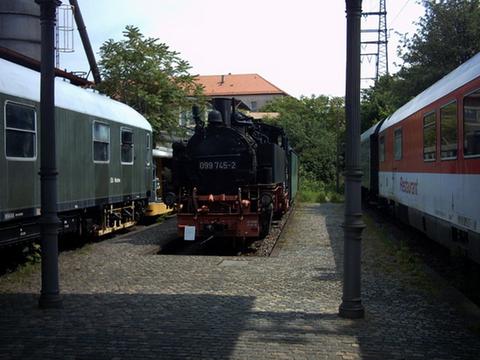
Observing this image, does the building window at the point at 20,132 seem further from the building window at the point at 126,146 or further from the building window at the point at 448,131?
the building window at the point at 448,131

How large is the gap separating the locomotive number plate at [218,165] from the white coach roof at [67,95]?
2430 mm

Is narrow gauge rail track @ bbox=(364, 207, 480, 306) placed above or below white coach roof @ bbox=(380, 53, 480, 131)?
below

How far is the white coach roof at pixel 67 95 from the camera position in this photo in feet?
30.1

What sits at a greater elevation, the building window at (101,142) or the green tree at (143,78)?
the green tree at (143,78)

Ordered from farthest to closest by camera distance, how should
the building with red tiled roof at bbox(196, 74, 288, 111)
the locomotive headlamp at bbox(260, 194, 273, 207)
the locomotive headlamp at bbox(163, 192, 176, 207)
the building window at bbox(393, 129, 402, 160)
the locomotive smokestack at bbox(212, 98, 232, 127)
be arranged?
the building with red tiled roof at bbox(196, 74, 288, 111) → the building window at bbox(393, 129, 402, 160) → the locomotive smokestack at bbox(212, 98, 232, 127) → the locomotive headlamp at bbox(163, 192, 176, 207) → the locomotive headlamp at bbox(260, 194, 273, 207)

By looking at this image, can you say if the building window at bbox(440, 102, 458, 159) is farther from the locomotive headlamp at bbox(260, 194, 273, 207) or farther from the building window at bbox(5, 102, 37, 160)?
the building window at bbox(5, 102, 37, 160)

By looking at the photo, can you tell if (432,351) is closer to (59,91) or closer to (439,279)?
(439,279)

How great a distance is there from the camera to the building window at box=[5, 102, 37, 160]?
29.2 feet

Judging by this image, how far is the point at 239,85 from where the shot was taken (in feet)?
395

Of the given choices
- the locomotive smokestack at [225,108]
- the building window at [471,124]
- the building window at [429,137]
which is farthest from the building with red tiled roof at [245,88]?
the building window at [471,124]

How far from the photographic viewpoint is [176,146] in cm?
1382

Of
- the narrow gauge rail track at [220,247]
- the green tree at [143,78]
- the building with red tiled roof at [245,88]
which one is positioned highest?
the building with red tiled roof at [245,88]

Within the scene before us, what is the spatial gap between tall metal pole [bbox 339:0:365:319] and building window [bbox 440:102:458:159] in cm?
249

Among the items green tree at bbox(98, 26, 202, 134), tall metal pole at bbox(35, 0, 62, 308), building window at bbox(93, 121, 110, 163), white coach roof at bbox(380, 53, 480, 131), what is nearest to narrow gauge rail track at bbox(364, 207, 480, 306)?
white coach roof at bbox(380, 53, 480, 131)
